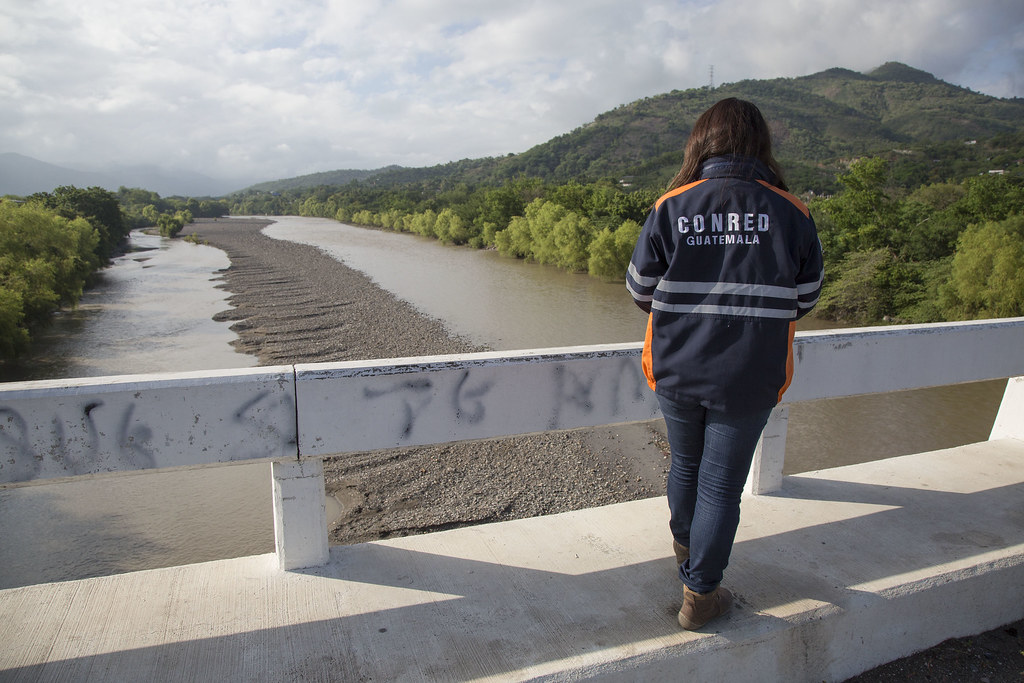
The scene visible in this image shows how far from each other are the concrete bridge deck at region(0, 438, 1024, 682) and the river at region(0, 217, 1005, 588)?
0.60 meters

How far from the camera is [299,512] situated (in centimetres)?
243

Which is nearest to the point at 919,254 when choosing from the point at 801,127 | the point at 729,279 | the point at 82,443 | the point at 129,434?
the point at 729,279

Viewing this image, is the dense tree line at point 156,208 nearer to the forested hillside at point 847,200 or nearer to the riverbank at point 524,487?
the forested hillside at point 847,200

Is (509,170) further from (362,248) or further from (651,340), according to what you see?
(651,340)

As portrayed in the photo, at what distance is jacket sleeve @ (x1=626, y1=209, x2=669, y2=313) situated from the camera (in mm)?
1994

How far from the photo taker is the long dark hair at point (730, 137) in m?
1.98

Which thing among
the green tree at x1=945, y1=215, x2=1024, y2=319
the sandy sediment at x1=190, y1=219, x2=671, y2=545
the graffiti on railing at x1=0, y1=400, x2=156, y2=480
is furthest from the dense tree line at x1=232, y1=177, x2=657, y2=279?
the graffiti on railing at x1=0, y1=400, x2=156, y2=480

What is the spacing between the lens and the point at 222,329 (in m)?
20.3

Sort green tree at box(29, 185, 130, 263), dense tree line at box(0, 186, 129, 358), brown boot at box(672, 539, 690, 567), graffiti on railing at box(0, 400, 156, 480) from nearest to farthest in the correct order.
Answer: graffiti on railing at box(0, 400, 156, 480)
brown boot at box(672, 539, 690, 567)
dense tree line at box(0, 186, 129, 358)
green tree at box(29, 185, 130, 263)

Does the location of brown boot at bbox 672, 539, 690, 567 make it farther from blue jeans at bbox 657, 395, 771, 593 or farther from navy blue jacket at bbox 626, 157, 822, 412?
navy blue jacket at bbox 626, 157, 822, 412

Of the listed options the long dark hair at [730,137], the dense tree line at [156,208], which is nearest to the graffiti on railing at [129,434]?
the long dark hair at [730,137]

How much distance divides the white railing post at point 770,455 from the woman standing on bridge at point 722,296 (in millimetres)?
1194

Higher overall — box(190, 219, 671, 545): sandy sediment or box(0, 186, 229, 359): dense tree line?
box(0, 186, 229, 359): dense tree line

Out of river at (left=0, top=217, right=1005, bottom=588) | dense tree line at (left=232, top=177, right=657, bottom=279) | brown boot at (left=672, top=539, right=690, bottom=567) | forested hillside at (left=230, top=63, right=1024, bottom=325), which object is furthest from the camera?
dense tree line at (left=232, top=177, right=657, bottom=279)
